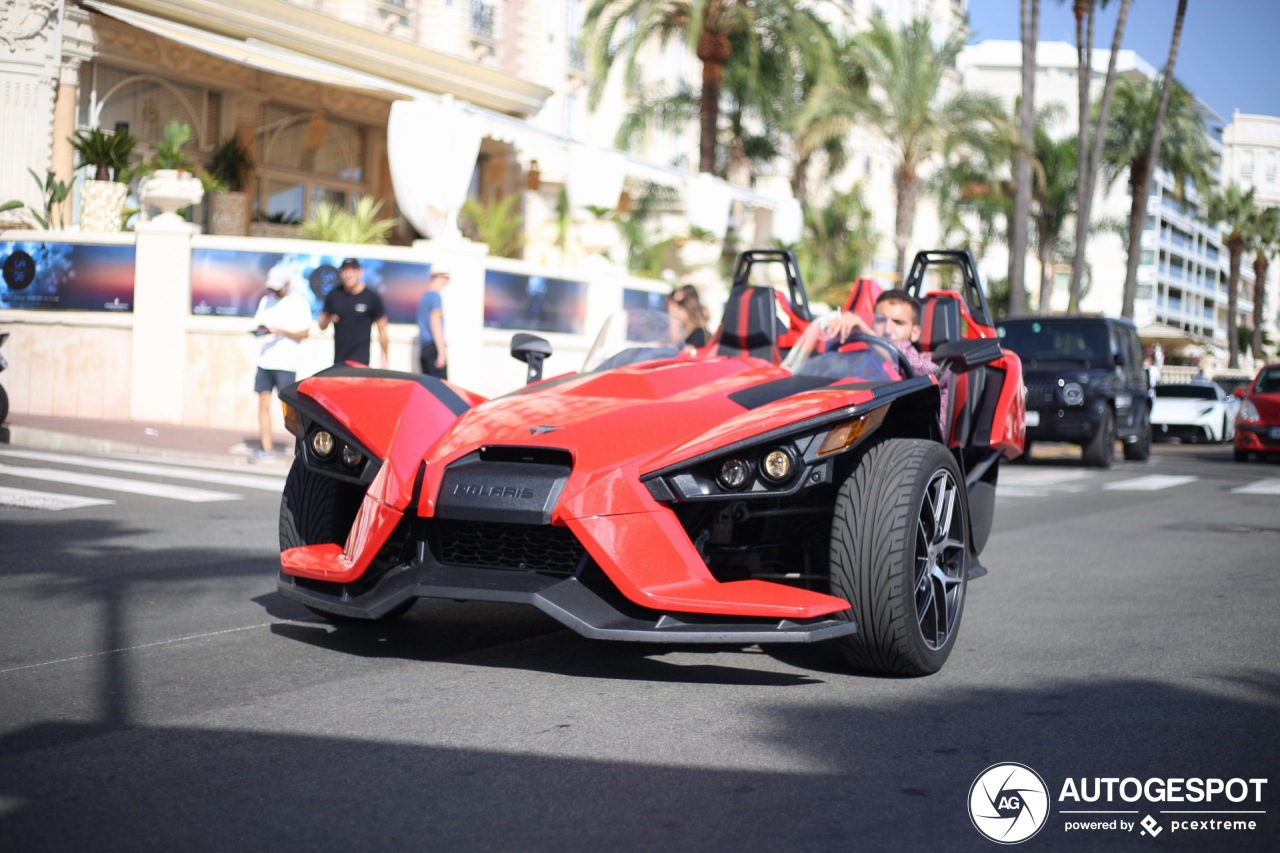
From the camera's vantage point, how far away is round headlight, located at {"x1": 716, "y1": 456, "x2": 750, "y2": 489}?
4781mm

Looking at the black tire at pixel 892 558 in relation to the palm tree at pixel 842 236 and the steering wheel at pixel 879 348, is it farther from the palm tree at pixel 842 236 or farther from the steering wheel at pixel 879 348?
the palm tree at pixel 842 236

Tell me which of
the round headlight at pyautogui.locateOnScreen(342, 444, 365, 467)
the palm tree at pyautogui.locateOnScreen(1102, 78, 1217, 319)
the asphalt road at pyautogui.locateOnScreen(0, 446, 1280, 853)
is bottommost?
the asphalt road at pyautogui.locateOnScreen(0, 446, 1280, 853)

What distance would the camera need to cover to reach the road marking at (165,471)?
11.8 m

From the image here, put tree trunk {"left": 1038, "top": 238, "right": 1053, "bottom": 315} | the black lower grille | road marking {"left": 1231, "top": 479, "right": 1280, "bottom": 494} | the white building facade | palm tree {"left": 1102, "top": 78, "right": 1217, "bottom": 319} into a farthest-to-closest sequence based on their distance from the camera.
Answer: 1. the white building facade
2. tree trunk {"left": 1038, "top": 238, "right": 1053, "bottom": 315}
3. palm tree {"left": 1102, "top": 78, "right": 1217, "bottom": 319}
4. road marking {"left": 1231, "top": 479, "right": 1280, "bottom": 494}
5. the black lower grille

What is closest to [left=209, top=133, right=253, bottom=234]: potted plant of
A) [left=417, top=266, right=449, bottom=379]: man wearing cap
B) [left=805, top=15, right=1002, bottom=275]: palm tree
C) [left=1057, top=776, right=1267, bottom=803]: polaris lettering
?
[left=417, top=266, right=449, bottom=379]: man wearing cap

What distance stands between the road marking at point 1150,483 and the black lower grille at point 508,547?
11883 mm

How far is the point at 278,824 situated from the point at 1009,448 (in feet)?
15.2

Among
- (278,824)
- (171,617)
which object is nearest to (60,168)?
(171,617)

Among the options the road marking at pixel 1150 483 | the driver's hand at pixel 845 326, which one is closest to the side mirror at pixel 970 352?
the driver's hand at pixel 845 326

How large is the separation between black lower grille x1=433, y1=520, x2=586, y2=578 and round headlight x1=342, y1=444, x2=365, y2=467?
2.15 ft

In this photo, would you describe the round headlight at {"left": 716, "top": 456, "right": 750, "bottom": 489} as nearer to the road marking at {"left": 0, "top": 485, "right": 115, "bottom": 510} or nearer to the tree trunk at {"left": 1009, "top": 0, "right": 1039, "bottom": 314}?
the road marking at {"left": 0, "top": 485, "right": 115, "bottom": 510}

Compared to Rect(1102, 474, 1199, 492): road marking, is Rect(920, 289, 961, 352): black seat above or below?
above

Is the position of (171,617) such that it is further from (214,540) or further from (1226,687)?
(1226,687)

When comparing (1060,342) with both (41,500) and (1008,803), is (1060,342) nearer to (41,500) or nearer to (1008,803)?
(41,500)
